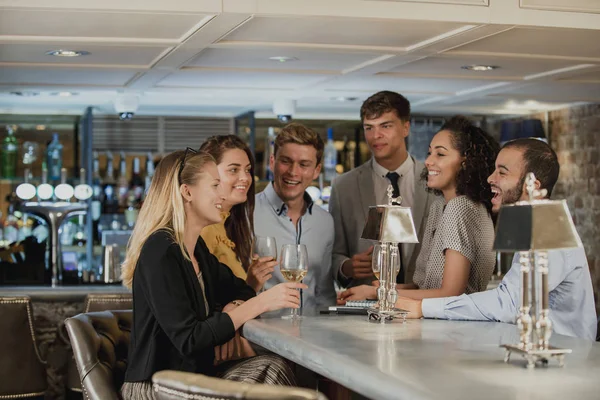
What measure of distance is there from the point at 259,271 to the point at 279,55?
1.94 meters

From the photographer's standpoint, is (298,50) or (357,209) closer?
(357,209)

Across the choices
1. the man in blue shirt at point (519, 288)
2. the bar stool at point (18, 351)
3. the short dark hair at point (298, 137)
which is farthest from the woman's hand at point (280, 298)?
the bar stool at point (18, 351)

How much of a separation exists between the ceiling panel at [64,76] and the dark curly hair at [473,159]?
8.42ft

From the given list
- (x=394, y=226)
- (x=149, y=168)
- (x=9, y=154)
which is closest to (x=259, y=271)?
(x=394, y=226)

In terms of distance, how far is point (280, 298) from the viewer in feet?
10.8

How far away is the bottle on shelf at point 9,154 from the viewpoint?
800cm

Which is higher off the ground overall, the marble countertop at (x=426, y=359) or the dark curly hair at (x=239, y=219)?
the dark curly hair at (x=239, y=219)

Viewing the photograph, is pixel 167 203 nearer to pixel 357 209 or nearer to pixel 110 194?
pixel 357 209

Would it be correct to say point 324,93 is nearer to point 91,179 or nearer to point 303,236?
point 91,179

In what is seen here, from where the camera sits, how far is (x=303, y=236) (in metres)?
4.44

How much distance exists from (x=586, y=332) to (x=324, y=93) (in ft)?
13.5

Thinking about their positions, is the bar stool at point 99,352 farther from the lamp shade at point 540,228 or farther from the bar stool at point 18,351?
the lamp shade at point 540,228

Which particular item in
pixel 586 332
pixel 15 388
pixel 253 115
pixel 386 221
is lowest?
pixel 15 388

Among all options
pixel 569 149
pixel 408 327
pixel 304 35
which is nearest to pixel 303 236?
pixel 304 35
